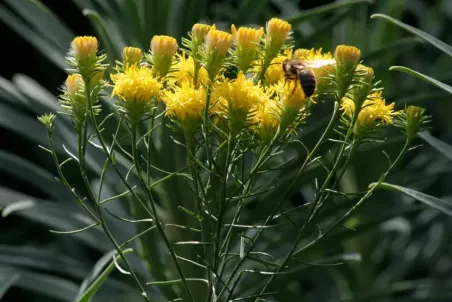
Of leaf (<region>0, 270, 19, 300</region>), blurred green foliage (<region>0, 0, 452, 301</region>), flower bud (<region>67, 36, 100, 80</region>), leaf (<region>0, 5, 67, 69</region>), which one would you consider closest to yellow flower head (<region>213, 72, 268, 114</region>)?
flower bud (<region>67, 36, 100, 80</region>)

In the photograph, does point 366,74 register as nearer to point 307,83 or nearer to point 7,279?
point 307,83

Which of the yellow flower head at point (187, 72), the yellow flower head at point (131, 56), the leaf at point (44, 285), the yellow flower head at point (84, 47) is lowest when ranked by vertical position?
the leaf at point (44, 285)

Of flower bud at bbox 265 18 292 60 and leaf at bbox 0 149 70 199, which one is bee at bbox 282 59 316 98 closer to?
flower bud at bbox 265 18 292 60

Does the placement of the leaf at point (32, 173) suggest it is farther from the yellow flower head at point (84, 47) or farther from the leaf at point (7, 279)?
the yellow flower head at point (84, 47)

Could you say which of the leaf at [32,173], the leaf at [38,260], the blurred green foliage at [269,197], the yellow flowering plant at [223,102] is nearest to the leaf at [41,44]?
the blurred green foliage at [269,197]

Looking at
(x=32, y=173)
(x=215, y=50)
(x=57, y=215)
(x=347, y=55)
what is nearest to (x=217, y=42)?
(x=215, y=50)

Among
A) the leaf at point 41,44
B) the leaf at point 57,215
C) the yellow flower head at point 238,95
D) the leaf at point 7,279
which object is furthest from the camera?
the leaf at point 41,44
